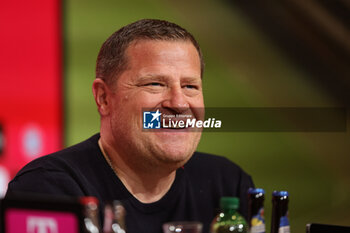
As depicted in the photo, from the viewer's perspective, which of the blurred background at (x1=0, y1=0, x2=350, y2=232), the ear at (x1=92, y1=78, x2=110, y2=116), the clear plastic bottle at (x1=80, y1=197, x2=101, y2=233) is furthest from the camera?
the blurred background at (x1=0, y1=0, x2=350, y2=232)

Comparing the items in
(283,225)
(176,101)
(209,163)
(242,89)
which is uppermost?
(242,89)

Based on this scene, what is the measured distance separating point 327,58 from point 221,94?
54 cm

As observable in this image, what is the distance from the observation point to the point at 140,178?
193 cm

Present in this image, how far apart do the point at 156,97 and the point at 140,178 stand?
278 mm

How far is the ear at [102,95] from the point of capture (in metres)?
2.02

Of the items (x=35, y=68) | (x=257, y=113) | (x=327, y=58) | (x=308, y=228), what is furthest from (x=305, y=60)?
(x=308, y=228)

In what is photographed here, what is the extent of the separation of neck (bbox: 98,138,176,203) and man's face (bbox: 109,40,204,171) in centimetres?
3

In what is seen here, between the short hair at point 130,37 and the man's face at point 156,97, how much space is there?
2cm

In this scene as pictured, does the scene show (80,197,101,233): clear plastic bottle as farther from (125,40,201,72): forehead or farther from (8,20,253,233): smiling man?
(125,40,201,72): forehead

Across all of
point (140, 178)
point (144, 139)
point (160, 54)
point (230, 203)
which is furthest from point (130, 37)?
point (230, 203)

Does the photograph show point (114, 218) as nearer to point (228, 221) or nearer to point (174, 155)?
point (228, 221)

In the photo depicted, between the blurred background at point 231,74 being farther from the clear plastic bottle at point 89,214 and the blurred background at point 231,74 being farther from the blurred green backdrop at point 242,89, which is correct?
the clear plastic bottle at point 89,214

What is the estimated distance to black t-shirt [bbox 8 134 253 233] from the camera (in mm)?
1729

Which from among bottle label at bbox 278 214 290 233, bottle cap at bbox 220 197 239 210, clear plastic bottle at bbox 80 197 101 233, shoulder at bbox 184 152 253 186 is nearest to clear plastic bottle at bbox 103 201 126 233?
clear plastic bottle at bbox 80 197 101 233
